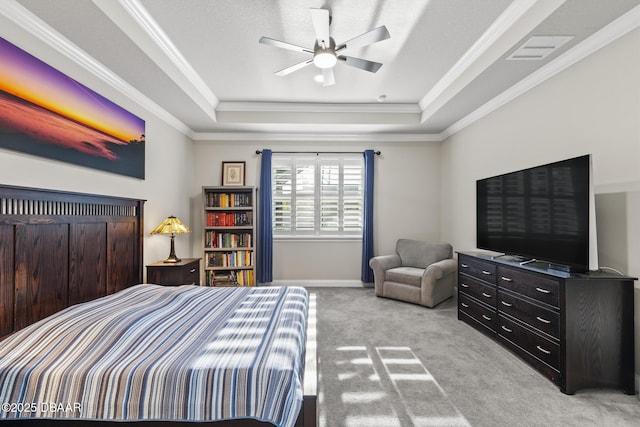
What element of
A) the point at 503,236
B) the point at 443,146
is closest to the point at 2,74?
the point at 503,236

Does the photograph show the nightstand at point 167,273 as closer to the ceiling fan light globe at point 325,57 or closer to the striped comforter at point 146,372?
the striped comforter at point 146,372

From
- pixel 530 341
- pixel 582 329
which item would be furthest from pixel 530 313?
pixel 582 329

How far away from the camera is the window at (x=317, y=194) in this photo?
16.6 feet

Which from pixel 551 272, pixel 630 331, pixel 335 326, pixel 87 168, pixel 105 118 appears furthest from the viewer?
pixel 335 326

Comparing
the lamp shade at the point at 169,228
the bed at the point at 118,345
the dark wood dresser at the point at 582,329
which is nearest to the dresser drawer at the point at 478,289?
the dark wood dresser at the point at 582,329

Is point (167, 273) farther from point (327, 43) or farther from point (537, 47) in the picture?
point (537, 47)

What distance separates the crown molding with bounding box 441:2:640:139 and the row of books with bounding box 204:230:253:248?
373 centimetres

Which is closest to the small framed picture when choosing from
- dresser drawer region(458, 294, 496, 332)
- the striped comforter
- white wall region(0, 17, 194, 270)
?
white wall region(0, 17, 194, 270)

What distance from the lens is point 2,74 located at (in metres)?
1.80

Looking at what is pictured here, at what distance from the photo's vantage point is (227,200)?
464cm

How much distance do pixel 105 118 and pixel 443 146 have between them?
15.5 feet

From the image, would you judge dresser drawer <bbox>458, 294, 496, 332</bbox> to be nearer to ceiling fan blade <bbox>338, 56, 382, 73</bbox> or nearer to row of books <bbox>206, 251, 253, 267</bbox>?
ceiling fan blade <bbox>338, 56, 382, 73</bbox>

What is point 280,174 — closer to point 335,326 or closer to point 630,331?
point 335,326

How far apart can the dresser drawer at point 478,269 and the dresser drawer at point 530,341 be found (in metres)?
0.39
